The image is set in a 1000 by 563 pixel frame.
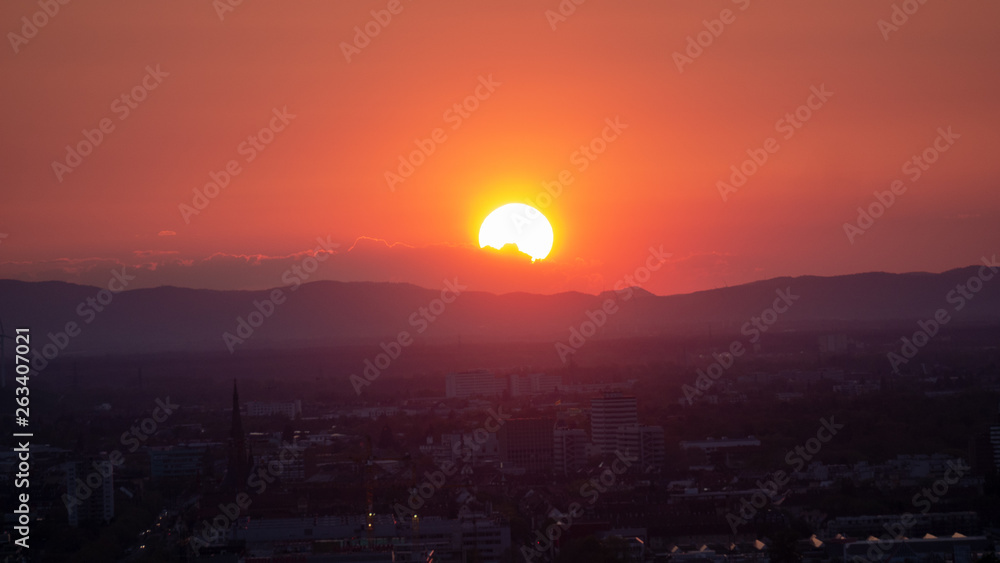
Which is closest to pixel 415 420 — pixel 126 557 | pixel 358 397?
pixel 358 397

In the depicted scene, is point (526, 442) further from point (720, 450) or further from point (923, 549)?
point (923, 549)

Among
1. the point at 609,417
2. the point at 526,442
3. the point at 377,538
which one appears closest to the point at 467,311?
the point at 609,417

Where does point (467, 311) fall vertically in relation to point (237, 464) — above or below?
above

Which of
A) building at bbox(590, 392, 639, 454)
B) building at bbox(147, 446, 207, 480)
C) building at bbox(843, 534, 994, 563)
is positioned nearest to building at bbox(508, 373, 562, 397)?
building at bbox(590, 392, 639, 454)
